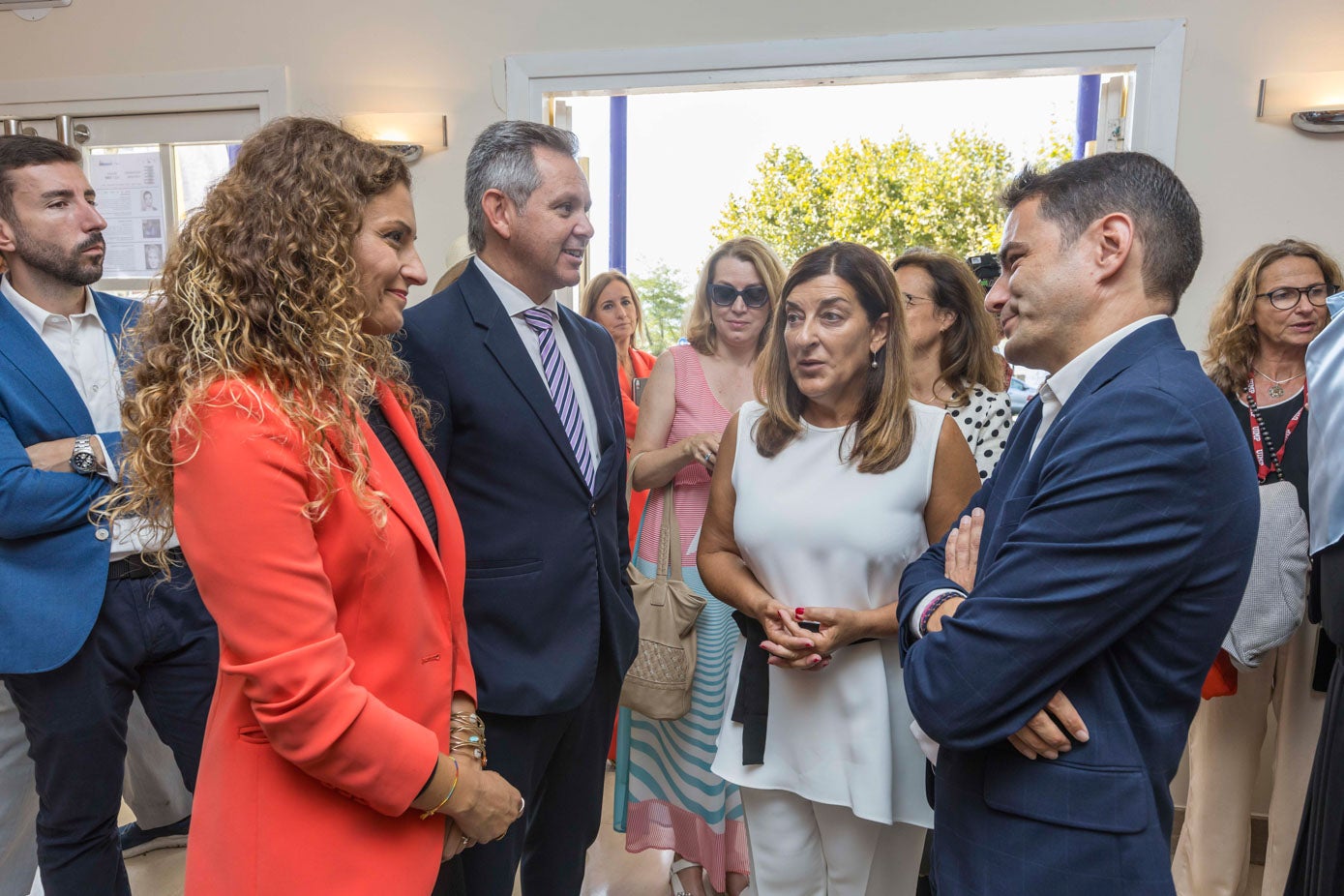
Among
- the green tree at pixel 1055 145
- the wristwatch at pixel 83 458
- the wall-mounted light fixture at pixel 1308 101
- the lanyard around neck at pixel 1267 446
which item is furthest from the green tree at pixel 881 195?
the wristwatch at pixel 83 458

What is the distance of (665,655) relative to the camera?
2.27 meters

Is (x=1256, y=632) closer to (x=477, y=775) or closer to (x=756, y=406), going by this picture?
(x=756, y=406)

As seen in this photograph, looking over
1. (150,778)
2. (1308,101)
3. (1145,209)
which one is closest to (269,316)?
(1145,209)

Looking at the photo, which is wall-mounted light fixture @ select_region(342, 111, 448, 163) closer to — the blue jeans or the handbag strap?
the handbag strap

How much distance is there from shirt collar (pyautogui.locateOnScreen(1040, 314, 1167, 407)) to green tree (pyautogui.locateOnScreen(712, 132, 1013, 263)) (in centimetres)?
492

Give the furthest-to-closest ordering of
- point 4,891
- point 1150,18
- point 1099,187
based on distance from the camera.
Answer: point 1150,18 < point 4,891 < point 1099,187

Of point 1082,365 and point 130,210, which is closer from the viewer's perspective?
point 1082,365

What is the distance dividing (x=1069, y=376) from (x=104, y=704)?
1.96 m

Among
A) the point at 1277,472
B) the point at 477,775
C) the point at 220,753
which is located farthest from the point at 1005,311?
the point at 1277,472

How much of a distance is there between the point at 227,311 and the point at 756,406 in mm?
1145

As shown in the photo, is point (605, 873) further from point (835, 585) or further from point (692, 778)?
point (835, 585)

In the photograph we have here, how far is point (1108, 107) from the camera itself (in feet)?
11.6

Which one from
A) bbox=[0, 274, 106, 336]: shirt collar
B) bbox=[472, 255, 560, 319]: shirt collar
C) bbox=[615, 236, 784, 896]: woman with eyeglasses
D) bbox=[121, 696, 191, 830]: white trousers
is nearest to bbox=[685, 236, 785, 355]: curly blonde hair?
bbox=[615, 236, 784, 896]: woman with eyeglasses

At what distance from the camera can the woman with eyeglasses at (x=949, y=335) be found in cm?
232
